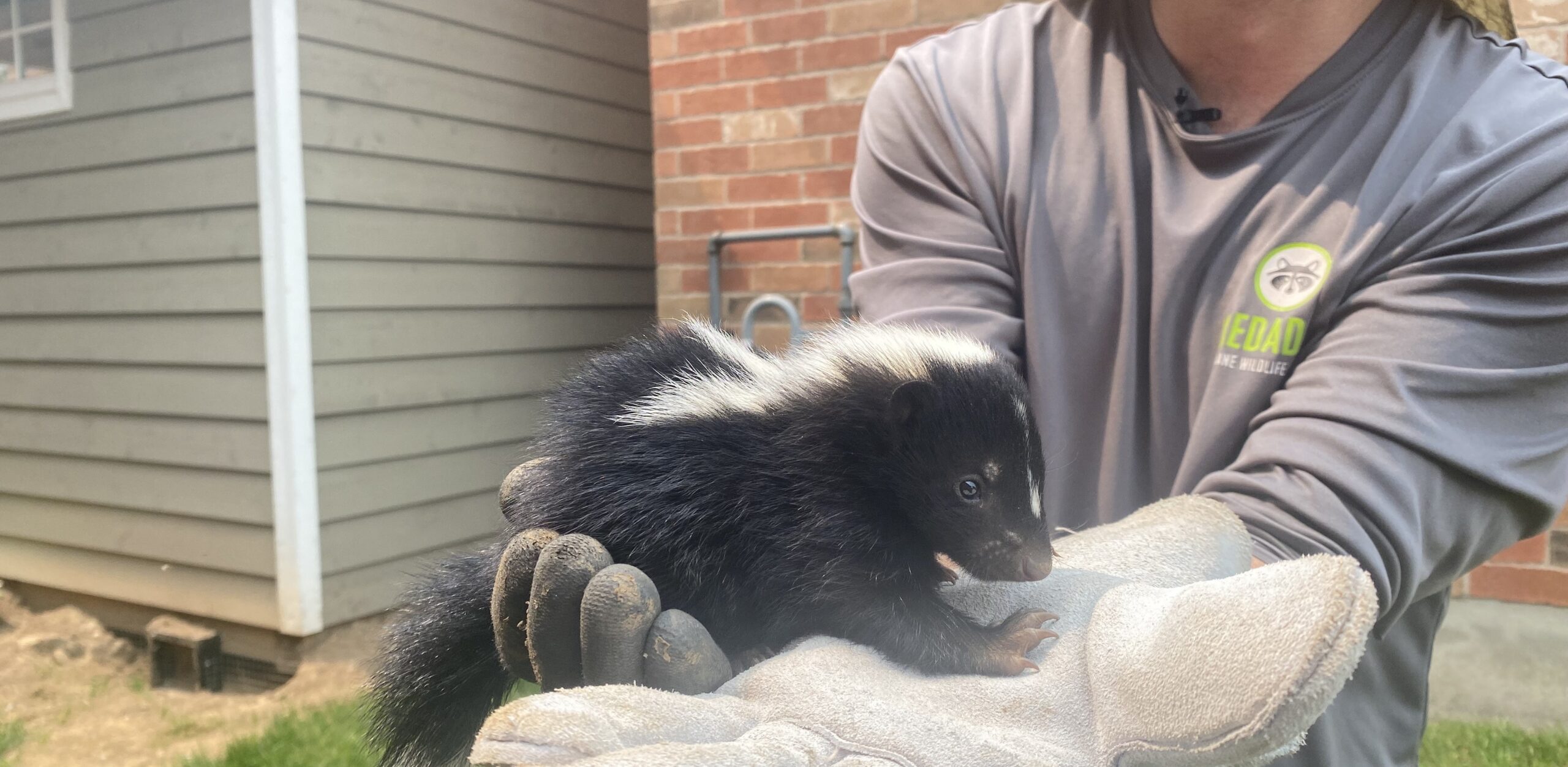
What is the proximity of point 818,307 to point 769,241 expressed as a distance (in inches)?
15.8

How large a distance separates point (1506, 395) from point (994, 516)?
785 millimetres

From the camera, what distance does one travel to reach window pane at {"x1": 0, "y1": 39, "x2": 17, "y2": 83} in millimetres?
5242

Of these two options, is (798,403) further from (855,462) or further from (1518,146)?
(1518,146)

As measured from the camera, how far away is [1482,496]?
1.58 m

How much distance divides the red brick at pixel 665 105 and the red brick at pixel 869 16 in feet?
2.98

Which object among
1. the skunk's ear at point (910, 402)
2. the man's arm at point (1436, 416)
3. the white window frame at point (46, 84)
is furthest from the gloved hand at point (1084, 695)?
the white window frame at point (46, 84)

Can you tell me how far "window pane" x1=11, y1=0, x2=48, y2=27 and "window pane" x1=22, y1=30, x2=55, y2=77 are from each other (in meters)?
0.06

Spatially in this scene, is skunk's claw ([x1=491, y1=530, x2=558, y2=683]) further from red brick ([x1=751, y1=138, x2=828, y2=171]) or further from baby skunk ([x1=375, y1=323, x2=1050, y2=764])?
red brick ([x1=751, y1=138, x2=828, y2=171])

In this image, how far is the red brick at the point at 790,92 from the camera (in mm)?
4805

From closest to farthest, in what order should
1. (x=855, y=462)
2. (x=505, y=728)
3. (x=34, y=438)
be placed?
1. (x=505, y=728)
2. (x=855, y=462)
3. (x=34, y=438)

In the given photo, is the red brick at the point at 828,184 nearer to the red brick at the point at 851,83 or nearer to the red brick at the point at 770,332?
the red brick at the point at 851,83

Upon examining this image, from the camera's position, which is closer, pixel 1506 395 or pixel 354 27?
pixel 1506 395

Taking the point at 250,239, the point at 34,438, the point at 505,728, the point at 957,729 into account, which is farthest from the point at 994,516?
the point at 34,438

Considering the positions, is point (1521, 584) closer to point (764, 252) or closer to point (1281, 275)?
point (1281, 275)
